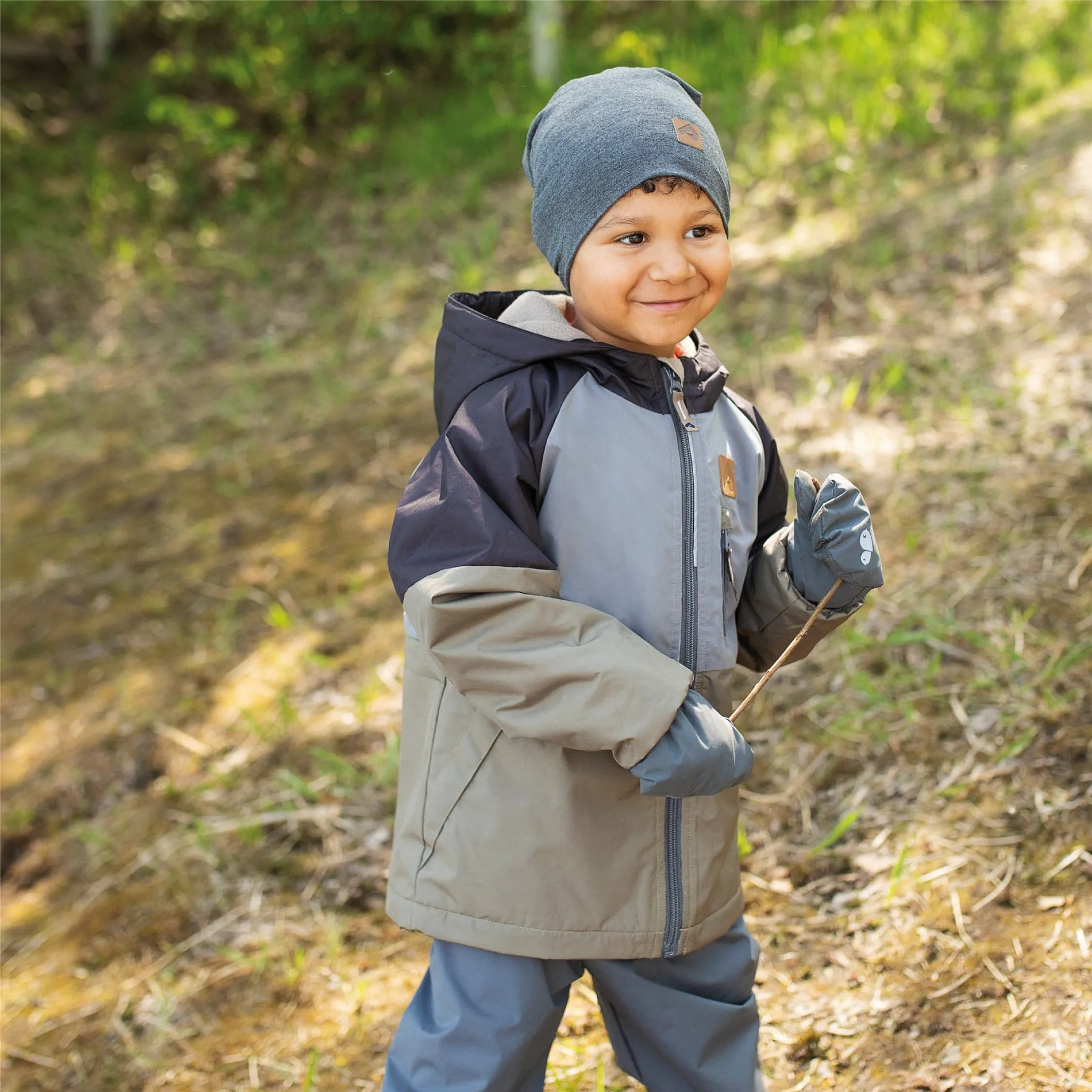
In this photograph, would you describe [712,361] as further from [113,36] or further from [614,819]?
Result: [113,36]

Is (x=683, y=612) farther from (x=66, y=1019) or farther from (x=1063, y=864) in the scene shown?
(x=66, y=1019)

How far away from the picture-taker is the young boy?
152 centimetres

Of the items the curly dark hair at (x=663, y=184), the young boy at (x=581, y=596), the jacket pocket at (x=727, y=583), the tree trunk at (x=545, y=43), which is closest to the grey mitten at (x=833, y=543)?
the young boy at (x=581, y=596)

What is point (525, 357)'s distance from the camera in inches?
64.0

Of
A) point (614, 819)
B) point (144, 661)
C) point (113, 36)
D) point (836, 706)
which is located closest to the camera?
point (614, 819)

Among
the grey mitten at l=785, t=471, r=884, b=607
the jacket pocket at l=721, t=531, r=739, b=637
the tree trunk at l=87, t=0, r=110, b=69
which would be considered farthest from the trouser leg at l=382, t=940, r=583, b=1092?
the tree trunk at l=87, t=0, r=110, b=69

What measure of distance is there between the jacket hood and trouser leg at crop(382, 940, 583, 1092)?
2.73 feet

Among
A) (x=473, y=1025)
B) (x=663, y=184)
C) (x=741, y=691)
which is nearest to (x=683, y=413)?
(x=663, y=184)

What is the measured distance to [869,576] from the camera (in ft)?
5.55

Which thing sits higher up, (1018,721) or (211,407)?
(211,407)

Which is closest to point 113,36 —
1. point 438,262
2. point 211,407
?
point 438,262

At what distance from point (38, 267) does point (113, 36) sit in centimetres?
371

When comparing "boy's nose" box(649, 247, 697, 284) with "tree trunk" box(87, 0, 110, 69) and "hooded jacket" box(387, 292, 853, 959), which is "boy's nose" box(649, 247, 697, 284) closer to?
"hooded jacket" box(387, 292, 853, 959)

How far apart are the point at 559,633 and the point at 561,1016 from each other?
2.41ft
